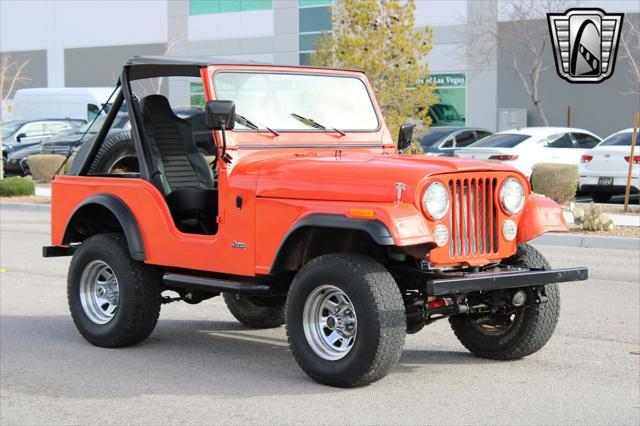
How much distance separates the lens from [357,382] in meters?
6.69

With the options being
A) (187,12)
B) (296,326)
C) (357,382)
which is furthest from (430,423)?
(187,12)

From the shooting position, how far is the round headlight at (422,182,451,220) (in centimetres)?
666

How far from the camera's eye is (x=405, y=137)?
8.77 m

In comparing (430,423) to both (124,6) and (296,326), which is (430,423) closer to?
(296,326)

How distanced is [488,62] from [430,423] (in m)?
35.3

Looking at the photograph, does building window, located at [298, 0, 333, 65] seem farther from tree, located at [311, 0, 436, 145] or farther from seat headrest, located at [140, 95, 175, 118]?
seat headrest, located at [140, 95, 175, 118]

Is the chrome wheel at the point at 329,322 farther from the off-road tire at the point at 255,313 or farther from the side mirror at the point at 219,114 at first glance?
the off-road tire at the point at 255,313

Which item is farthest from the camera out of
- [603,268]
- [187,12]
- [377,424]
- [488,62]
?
[187,12]

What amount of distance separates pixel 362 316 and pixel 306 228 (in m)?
0.77

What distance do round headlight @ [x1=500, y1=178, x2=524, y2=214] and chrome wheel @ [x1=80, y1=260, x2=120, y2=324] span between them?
2.94m

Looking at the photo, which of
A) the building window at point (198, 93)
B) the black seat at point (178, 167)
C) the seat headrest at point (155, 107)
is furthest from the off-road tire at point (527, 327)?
the seat headrest at point (155, 107)

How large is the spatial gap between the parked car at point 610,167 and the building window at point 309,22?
940 inches
